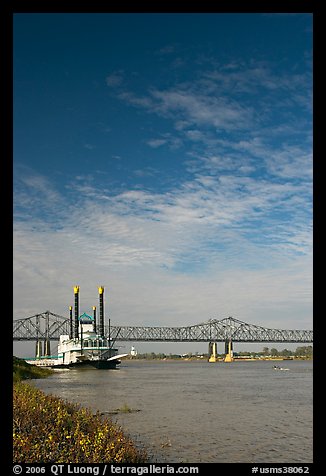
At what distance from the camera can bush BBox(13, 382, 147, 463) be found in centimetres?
1173

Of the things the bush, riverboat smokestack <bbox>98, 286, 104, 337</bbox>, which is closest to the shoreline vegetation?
the bush

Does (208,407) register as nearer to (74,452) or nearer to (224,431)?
(224,431)

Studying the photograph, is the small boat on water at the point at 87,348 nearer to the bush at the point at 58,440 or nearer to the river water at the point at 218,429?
the river water at the point at 218,429

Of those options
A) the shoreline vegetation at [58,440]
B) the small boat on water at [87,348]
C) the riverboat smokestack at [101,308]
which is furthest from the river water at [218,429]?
the riverboat smokestack at [101,308]

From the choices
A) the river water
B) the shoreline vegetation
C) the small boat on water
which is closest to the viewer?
the shoreline vegetation

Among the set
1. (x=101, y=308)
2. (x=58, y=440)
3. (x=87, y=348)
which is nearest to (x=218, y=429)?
(x=58, y=440)

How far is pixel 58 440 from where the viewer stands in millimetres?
14055

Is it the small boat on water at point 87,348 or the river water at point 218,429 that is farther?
the small boat on water at point 87,348

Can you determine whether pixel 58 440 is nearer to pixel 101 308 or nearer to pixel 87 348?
pixel 87 348

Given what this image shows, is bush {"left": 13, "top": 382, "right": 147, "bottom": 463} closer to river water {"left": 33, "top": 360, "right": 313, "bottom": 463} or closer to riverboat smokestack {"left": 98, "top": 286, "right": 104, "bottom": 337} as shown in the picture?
river water {"left": 33, "top": 360, "right": 313, "bottom": 463}

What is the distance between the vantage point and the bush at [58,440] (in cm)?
1173
